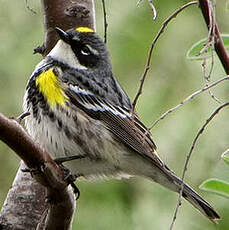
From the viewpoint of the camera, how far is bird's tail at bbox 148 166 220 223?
4.47 m

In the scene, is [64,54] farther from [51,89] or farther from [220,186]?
[220,186]

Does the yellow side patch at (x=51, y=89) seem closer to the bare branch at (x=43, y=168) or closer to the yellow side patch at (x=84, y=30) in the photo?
the yellow side patch at (x=84, y=30)

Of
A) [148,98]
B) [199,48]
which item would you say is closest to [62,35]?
[148,98]

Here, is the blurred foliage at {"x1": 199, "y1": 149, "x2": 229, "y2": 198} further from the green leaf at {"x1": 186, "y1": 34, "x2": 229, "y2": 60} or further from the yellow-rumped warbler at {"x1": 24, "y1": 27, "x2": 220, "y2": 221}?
the yellow-rumped warbler at {"x1": 24, "y1": 27, "x2": 220, "y2": 221}

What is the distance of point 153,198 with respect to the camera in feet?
17.7

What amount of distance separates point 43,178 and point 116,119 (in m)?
1.51

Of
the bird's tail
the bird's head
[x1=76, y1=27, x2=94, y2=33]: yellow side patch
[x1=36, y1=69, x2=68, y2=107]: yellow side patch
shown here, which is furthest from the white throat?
the bird's tail

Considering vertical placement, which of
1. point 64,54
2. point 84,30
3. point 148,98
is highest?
point 84,30

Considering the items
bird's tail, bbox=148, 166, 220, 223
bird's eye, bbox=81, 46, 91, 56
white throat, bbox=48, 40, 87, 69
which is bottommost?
bird's tail, bbox=148, 166, 220, 223

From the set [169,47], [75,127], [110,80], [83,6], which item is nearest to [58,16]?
[83,6]

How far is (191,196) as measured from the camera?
14.9ft

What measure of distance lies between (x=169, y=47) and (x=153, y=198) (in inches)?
55.6

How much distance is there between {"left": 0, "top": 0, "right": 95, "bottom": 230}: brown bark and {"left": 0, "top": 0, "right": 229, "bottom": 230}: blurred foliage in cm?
71

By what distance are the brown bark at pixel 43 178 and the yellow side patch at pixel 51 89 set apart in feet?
1.17
